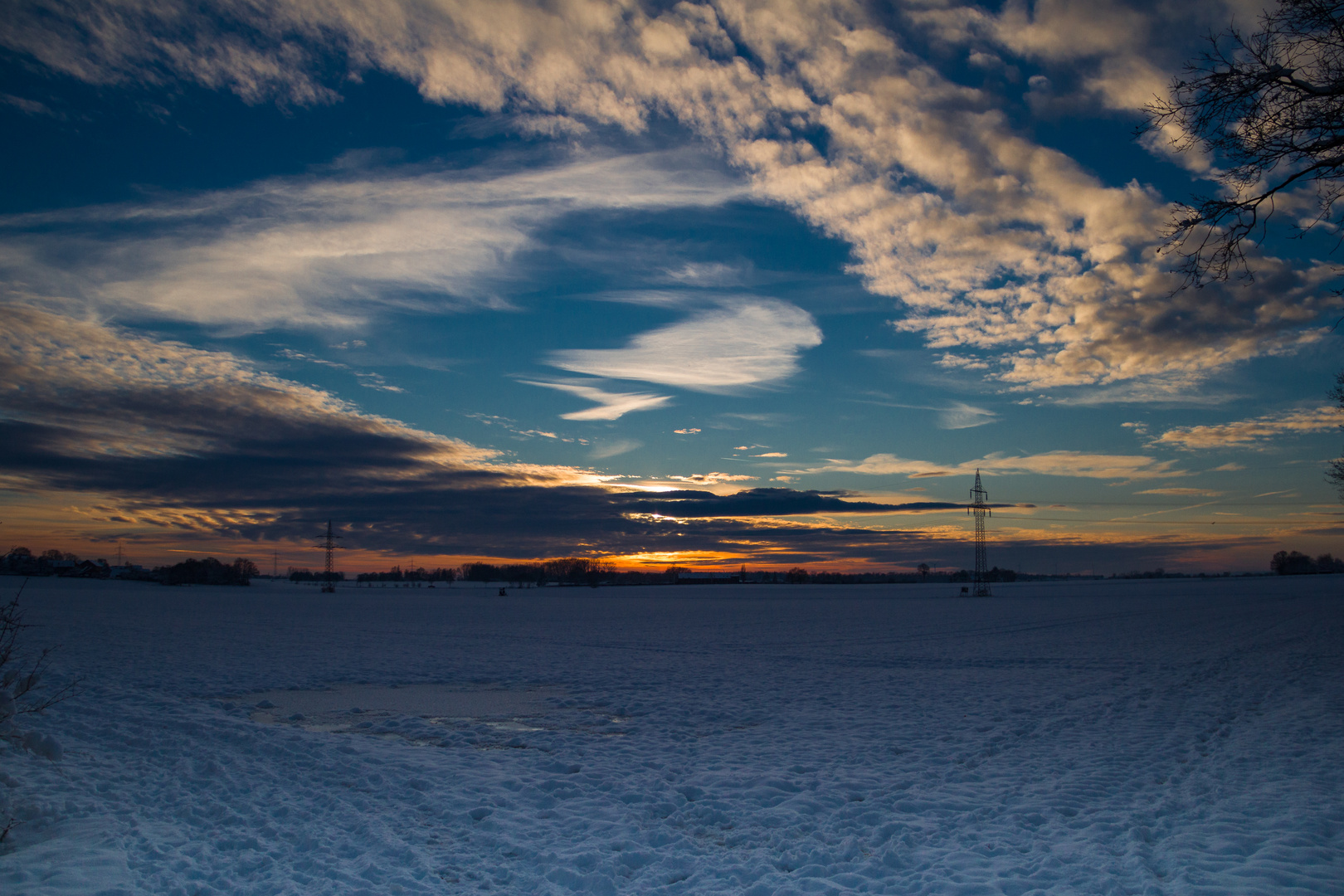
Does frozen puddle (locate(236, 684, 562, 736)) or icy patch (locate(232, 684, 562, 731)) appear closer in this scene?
frozen puddle (locate(236, 684, 562, 736))

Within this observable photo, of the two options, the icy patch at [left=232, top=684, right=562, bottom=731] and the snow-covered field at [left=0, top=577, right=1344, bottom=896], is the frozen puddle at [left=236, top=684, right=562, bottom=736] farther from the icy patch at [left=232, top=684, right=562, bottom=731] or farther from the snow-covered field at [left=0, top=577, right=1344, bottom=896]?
the snow-covered field at [left=0, top=577, right=1344, bottom=896]

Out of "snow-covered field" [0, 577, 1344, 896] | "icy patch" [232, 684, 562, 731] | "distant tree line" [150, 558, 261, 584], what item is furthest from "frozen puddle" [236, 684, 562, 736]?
"distant tree line" [150, 558, 261, 584]

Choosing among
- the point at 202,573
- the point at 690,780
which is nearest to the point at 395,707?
the point at 690,780

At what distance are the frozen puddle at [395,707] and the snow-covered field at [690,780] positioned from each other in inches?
4.0

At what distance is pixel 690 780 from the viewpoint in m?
9.07

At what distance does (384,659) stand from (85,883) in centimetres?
1682

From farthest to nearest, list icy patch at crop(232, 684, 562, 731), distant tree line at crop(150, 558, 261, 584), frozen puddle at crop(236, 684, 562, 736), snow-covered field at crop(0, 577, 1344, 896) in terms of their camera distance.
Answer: distant tree line at crop(150, 558, 261, 584)
icy patch at crop(232, 684, 562, 731)
frozen puddle at crop(236, 684, 562, 736)
snow-covered field at crop(0, 577, 1344, 896)

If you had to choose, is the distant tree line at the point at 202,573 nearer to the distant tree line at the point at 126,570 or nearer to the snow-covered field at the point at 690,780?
the distant tree line at the point at 126,570

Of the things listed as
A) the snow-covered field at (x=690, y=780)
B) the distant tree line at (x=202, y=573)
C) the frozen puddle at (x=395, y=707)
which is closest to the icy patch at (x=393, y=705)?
the frozen puddle at (x=395, y=707)

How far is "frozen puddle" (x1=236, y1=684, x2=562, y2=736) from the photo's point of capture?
40.8 ft

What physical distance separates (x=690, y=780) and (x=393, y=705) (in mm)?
7689

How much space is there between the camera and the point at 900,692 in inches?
617

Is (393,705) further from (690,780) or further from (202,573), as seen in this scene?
(202,573)

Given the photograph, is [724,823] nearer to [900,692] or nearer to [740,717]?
[740,717]
